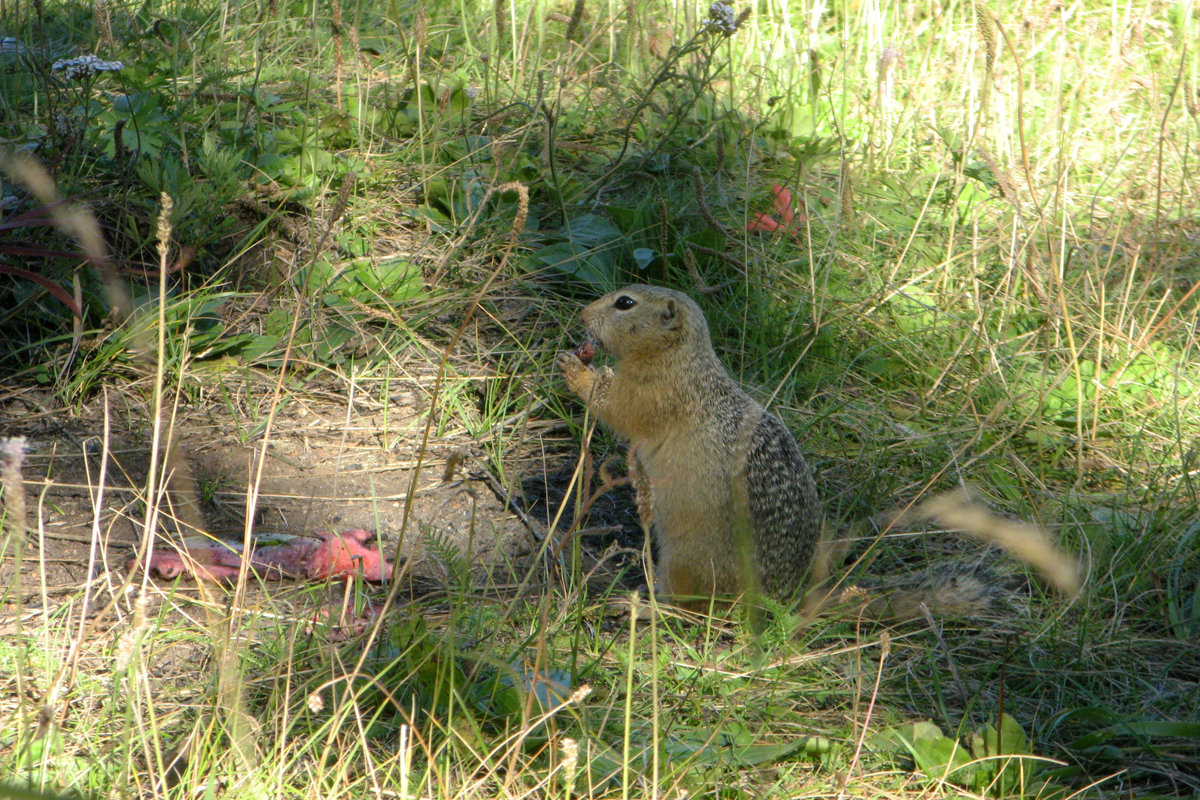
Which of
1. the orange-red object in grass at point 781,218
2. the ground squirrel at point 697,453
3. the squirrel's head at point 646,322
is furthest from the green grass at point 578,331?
the squirrel's head at point 646,322

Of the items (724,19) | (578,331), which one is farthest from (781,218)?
(578,331)

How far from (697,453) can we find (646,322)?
46 cm

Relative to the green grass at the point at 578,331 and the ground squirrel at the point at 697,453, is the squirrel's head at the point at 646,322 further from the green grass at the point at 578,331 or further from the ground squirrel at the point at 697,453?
the green grass at the point at 578,331

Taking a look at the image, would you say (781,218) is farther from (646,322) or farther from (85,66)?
(85,66)

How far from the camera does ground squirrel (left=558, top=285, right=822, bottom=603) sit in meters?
3.01

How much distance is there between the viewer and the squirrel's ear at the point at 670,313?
3330 millimetres

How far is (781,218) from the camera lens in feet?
14.2

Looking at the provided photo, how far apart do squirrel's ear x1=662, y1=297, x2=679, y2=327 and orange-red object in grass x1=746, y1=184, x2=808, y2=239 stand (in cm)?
101

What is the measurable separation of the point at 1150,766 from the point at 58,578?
8.69 ft

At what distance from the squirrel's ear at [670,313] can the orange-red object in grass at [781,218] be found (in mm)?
1008

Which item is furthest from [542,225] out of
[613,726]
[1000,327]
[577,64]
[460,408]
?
[613,726]

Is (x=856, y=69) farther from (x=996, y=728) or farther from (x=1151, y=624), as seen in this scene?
(x=996, y=728)

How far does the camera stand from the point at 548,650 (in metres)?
2.40

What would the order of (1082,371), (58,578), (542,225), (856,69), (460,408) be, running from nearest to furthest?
(58,578)
(460,408)
(1082,371)
(542,225)
(856,69)
